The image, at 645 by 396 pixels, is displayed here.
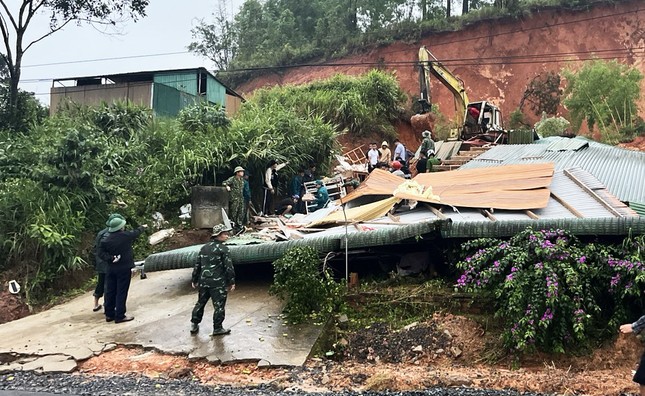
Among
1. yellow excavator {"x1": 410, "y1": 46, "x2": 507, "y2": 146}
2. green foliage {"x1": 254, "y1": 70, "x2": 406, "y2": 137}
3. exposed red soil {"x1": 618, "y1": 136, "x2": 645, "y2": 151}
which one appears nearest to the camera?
yellow excavator {"x1": 410, "y1": 46, "x2": 507, "y2": 146}

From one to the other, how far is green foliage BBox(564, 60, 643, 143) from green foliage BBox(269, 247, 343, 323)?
19473 mm

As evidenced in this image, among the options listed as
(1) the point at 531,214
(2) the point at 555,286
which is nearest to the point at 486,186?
(1) the point at 531,214

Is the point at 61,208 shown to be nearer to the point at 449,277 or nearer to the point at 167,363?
the point at 167,363

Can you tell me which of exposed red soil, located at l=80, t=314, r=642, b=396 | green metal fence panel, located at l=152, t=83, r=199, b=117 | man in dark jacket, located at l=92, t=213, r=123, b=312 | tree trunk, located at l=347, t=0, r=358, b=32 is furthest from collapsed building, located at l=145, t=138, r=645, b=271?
tree trunk, located at l=347, t=0, r=358, b=32

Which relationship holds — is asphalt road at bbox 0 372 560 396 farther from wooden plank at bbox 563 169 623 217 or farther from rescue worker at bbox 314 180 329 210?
rescue worker at bbox 314 180 329 210

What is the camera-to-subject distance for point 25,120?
16.1m

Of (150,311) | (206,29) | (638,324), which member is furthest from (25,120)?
(206,29)

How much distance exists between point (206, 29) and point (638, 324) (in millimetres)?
43795

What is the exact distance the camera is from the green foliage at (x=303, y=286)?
265 inches

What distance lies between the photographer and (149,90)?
18.9 m

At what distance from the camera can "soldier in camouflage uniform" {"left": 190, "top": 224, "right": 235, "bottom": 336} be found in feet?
21.0

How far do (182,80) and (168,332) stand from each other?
16290 millimetres

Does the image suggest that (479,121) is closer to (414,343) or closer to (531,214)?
(531,214)

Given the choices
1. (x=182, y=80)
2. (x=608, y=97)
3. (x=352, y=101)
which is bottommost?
(x=352, y=101)
